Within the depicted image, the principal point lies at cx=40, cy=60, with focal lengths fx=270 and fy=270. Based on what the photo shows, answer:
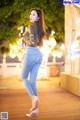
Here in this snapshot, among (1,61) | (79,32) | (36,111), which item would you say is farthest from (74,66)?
(1,61)

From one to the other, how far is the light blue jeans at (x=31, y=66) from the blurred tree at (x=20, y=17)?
1.92 m

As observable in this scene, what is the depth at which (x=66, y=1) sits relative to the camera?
4215 mm

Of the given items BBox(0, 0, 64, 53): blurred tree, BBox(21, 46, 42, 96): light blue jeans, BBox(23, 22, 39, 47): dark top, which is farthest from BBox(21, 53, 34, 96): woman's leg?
BBox(0, 0, 64, 53): blurred tree

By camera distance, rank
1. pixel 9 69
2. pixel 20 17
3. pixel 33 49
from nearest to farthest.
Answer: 1. pixel 33 49
2. pixel 20 17
3. pixel 9 69

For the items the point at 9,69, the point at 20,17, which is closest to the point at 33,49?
the point at 20,17

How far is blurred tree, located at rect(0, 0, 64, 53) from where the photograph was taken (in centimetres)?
535

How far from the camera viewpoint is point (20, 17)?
6.04m

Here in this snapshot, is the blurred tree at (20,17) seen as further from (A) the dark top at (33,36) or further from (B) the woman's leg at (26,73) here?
(B) the woman's leg at (26,73)

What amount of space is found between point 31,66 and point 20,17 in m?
2.86

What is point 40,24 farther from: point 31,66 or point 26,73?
point 26,73

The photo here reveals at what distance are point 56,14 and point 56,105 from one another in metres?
2.43

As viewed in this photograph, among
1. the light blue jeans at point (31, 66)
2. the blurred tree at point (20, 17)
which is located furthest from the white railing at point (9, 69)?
the light blue jeans at point (31, 66)

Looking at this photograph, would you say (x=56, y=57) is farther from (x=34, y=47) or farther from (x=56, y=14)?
(x=34, y=47)

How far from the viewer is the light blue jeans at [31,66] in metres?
3.35
